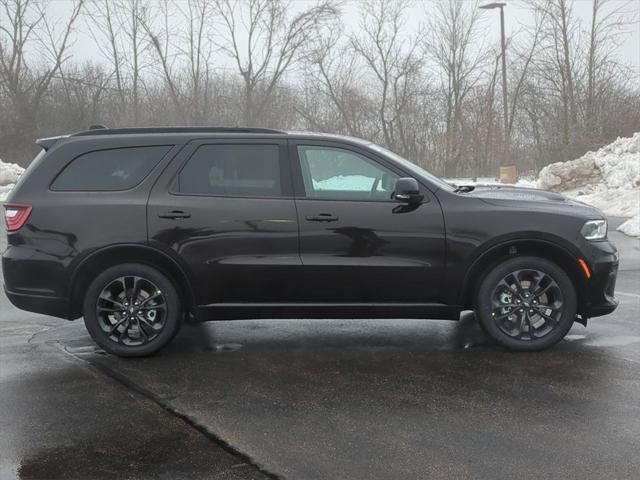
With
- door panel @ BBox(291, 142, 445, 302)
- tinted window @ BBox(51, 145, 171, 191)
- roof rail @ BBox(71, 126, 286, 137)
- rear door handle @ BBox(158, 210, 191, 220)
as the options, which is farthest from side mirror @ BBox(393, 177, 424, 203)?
tinted window @ BBox(51, 145, 171, 191)

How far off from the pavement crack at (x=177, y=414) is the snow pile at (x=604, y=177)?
1540 cm

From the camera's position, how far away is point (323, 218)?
560 centimetres

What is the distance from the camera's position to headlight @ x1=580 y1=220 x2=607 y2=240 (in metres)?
5.67

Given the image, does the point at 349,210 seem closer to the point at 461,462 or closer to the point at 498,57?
the point at 461,462

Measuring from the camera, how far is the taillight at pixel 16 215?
566cm

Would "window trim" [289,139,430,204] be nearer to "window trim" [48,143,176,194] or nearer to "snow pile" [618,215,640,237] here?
"window trim" [48,143,176,194]

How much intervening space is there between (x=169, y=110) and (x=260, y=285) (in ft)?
96.3

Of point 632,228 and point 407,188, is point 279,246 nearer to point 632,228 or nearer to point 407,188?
point 407,188

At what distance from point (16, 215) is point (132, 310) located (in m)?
1.20

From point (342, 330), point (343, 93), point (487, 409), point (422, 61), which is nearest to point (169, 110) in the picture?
point (343, 93)

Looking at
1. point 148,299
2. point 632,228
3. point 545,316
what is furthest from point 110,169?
point 632,228

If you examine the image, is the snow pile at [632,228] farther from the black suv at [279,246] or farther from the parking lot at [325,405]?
the black suv at [279,246]

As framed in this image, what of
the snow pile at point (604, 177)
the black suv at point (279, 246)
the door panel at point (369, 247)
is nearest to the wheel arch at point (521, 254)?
the black suv at point (279, 246)

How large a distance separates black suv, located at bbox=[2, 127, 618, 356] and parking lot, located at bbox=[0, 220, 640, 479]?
38 centimetres
